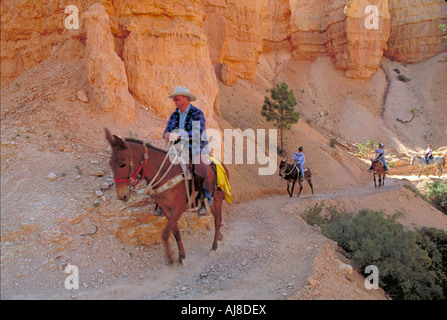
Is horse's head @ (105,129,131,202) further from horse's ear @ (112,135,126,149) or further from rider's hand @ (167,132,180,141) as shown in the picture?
rider's hand @ (167,132,180,141)

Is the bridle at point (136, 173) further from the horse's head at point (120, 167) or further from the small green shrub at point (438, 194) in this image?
the small green shrub at point (438, 194)

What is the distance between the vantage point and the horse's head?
4.60m

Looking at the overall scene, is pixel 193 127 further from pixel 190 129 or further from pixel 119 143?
pixel 119 143

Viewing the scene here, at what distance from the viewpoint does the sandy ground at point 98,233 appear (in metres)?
4.83

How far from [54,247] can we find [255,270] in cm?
377

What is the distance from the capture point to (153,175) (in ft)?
16.9

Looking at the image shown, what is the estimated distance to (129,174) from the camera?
471 cm

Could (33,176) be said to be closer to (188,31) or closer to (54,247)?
(54,247)

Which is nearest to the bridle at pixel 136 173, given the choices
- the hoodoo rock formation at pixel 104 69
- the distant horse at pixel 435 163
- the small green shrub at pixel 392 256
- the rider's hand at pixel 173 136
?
the rider's hand at pixel 173 136

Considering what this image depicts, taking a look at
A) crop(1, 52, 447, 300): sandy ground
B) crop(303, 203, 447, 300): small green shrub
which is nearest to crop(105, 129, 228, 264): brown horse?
crop(1, 52, 447, 300): sandy ground

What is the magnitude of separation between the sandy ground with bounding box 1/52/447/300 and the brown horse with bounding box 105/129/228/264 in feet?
2.85

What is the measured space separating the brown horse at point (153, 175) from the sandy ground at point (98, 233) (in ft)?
2.85

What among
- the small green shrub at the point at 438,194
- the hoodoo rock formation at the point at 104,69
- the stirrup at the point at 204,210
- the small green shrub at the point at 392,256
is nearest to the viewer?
the stirrup at the point at 204,210

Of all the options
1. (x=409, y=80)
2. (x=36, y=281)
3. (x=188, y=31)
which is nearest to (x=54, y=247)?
(x=36, y=281)
